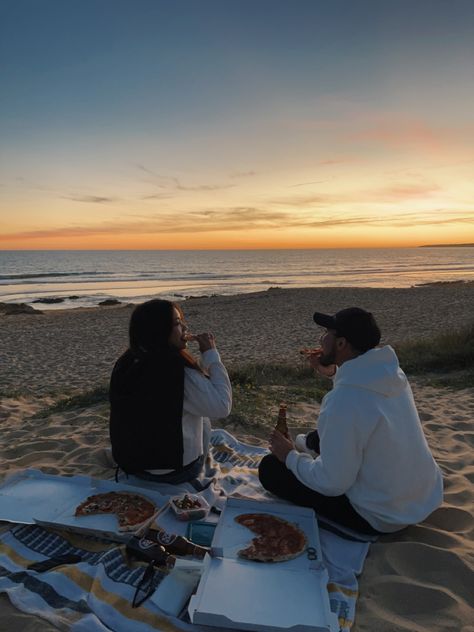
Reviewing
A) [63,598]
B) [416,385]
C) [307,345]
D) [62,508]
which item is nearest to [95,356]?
[307,345]

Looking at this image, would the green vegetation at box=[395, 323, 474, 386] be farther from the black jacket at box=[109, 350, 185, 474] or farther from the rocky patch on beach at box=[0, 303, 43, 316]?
the rocky patch on beach at box=[0, 303, 43, 316]

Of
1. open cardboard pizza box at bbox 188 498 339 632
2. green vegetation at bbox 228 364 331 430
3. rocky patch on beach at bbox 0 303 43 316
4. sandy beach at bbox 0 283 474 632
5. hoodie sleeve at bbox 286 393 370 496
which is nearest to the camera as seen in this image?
open cardboard pizza box at bbox 188 498 339 632

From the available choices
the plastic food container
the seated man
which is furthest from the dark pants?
the plastic food container

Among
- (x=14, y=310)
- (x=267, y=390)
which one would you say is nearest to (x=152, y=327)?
(x=267, y=390)

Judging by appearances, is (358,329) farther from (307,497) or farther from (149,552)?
(149,552)

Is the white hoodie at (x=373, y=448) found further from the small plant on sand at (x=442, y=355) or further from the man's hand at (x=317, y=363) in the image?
the small plant on sand at (x=442, y=355)

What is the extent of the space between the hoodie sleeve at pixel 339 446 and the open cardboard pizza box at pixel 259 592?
16.2 inches

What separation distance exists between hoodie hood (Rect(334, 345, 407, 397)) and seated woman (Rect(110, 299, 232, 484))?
1028 millimetres

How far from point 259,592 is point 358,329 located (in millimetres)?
1501

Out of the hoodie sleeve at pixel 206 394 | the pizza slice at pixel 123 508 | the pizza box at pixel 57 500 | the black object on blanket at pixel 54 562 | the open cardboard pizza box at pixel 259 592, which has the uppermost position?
the hoodie sleeve at pixel 206 394

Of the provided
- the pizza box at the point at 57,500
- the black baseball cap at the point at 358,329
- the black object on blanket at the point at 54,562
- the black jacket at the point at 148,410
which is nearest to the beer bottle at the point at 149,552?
the pizza box at the point at 57,500

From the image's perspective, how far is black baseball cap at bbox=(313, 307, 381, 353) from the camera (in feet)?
9.35

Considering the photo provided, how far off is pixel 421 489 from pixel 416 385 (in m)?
4.66

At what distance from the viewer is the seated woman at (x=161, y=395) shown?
332 cm
